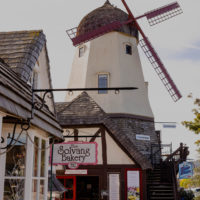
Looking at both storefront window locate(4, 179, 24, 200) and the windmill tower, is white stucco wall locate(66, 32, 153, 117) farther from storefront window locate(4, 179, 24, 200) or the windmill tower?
storefront window locate(4, 179, 24, 200)

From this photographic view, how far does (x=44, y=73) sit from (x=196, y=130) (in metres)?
8.10

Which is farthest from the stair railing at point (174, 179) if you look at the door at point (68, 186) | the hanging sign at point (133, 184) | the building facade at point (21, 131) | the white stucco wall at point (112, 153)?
the building facade at point (21, 131)

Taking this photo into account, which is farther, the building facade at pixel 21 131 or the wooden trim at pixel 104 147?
the wooden trim at pixel 104 147

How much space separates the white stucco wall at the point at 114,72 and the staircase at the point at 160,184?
350 cm

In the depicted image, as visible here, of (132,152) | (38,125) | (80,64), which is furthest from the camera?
(80,64)

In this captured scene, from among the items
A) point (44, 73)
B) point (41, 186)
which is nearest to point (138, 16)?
point (44, 73)

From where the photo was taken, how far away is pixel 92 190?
742 inches

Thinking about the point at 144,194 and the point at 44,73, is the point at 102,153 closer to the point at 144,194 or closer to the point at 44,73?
the point at 144,194

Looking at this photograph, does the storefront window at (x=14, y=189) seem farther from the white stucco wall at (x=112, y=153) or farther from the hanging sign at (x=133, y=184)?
the hanging sign at (x=133, y=184)

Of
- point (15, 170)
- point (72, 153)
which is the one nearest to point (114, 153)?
point (72, 153)

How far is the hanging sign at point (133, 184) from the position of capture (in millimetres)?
13615

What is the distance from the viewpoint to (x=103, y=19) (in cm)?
1991

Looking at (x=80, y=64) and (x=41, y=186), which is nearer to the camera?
(x=41, y=186)

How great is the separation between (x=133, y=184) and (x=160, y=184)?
8.62 ft
